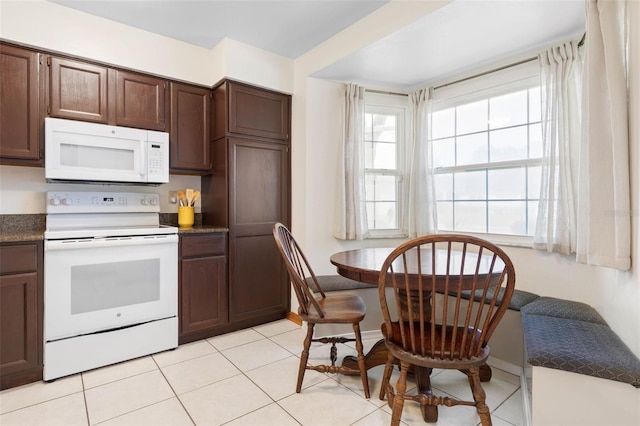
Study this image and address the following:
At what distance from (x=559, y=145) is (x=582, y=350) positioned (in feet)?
4.92

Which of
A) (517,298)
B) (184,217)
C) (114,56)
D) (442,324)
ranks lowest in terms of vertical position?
(517,298)

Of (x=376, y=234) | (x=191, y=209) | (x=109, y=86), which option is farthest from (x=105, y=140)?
(x=376, y=234)

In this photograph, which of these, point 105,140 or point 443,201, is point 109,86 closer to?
point 105,140

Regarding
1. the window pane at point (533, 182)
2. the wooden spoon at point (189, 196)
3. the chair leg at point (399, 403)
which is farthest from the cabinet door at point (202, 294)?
the window pane at point (533, 182)

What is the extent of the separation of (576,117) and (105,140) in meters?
3.41

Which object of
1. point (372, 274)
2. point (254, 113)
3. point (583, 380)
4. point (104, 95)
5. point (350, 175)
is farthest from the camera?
point (350, 175)

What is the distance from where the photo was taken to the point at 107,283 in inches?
86.4

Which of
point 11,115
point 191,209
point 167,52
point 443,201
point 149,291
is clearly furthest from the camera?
point 443,201

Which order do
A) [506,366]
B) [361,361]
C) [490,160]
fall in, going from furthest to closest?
1. [490,160]
2. [506,366]
3. [361,361]

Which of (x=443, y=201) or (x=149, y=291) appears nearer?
(x=149, y=291)

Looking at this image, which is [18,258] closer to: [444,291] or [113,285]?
[113,285]

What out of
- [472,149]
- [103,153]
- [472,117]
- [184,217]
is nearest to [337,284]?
[184,217]

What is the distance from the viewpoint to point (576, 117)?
2.17 meters

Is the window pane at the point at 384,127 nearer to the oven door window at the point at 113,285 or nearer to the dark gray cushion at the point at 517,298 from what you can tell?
the dark gray cushion at the point at 517,298
